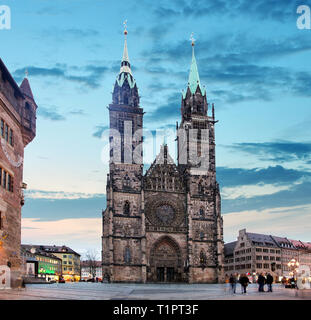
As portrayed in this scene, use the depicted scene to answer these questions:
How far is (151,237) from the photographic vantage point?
6856 cm

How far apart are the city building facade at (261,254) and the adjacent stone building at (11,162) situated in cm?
7891

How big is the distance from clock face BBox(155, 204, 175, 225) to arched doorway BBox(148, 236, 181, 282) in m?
2.60

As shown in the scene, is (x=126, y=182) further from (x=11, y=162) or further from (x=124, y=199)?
(x=11, y=162)

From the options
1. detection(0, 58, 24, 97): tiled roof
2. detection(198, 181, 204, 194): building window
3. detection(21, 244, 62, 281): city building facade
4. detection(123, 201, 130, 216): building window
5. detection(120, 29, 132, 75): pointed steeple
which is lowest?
detection(21, 244, 62, 281): city building facade

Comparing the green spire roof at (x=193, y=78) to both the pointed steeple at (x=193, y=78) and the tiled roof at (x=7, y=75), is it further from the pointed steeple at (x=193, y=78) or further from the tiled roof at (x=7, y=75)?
the tiled roof at (x=7, y=75)

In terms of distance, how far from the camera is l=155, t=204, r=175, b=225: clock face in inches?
2768

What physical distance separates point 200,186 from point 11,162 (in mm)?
48108

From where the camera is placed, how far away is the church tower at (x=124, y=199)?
6562 cm

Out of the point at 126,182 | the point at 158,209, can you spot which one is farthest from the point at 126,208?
the point at 158,209

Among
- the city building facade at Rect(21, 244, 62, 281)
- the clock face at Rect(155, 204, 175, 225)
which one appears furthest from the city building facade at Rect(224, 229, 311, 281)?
the city building facade at Rect(21, 244, 62, 281)

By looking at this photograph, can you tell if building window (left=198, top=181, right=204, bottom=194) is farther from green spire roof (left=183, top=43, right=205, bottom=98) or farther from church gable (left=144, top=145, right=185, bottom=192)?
green spire roof (left=183, top=43, right=205, bottom=98)

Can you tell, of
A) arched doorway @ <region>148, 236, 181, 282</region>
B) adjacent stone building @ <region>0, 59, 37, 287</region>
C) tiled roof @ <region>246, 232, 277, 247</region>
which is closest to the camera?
adjacent stone building @ <region>0, 59, 37, 287</region>

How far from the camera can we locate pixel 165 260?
6969 cm
